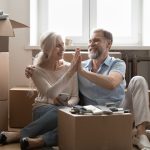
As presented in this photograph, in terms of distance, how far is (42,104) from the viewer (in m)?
2.47

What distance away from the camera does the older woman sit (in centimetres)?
231

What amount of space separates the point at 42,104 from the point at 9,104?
1.75 ft

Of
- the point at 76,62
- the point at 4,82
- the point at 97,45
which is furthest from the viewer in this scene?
the point at 4,82

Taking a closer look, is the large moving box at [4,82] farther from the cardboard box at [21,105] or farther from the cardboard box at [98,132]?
the cardboard box at [98,132]

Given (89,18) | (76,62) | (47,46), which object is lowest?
(76,62)

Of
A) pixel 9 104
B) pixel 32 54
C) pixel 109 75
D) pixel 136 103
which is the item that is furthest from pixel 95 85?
pixel 32 54

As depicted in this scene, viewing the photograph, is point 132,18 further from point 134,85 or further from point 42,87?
point 42,87

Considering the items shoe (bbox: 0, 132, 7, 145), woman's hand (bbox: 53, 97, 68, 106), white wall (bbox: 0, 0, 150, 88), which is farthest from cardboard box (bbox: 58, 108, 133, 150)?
white wall (bbox: 0, 0, 150, 88)

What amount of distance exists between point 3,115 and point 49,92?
567 millimetres

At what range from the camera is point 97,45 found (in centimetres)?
258

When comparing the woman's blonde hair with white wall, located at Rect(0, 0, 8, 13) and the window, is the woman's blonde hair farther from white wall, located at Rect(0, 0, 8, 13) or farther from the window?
the window

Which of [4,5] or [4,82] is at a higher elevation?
[4,5]

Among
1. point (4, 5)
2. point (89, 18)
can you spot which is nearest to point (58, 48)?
point (4, 5)

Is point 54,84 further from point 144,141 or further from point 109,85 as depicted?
point 144,141
